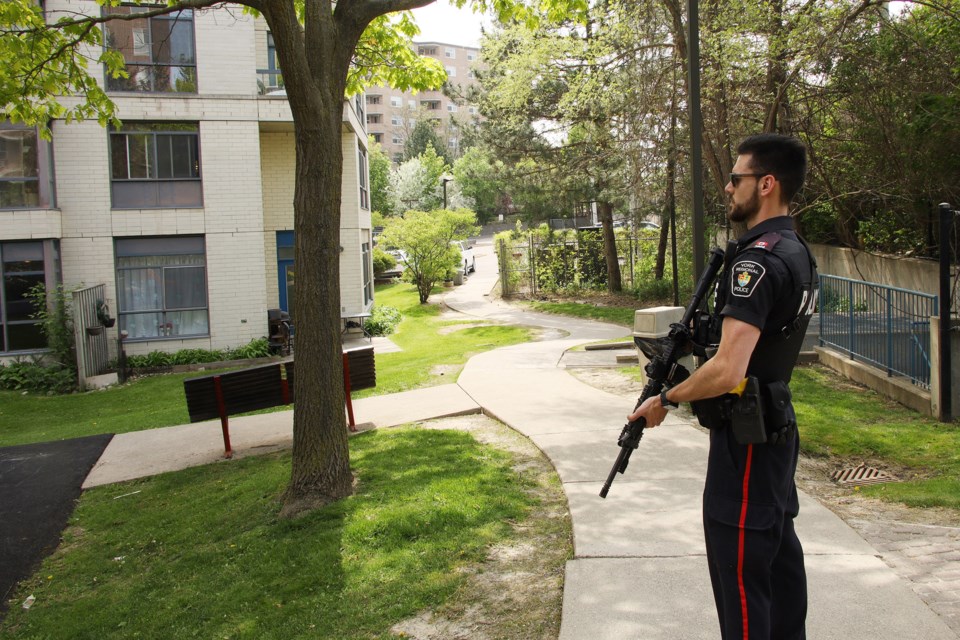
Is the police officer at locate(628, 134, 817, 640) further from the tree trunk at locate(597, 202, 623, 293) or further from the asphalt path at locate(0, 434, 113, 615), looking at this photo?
the tree trunk at locate(597, 202, 623, 293)

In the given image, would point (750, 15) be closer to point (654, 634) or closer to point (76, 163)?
point (654, 634)

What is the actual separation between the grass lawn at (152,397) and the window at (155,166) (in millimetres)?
4276

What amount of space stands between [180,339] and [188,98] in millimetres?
5529

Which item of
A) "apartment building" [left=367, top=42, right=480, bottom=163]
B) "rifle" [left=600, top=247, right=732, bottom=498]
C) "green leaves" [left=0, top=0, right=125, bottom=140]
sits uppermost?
"apartment building" [left=367, top=42, right=480, bottom=163]

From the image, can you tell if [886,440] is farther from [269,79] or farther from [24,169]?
[24,169]

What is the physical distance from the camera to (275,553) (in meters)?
5.50

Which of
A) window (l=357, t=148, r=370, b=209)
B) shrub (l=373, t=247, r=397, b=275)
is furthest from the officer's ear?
shrub (l=373, t=247, r=397, b=275)

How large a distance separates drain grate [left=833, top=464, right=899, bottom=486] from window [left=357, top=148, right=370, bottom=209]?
19038 mm

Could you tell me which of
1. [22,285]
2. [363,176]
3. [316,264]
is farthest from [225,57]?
[316,264]

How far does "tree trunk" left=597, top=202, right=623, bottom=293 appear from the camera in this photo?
26625 millimetres

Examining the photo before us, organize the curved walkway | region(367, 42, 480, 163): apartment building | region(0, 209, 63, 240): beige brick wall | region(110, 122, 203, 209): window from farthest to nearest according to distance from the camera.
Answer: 1. region(367, 42, 480, 163): apartment building
2. region(110, 122, 203, 209): window
3. region(0, 209, 63, 240): beige brick wall
4. the curved walkway

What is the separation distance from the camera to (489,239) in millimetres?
67188

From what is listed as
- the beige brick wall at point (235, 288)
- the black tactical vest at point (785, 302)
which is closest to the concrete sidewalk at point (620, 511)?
the black tactical vest at point (785, 302)

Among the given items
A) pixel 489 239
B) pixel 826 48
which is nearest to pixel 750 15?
pixel 826 48
